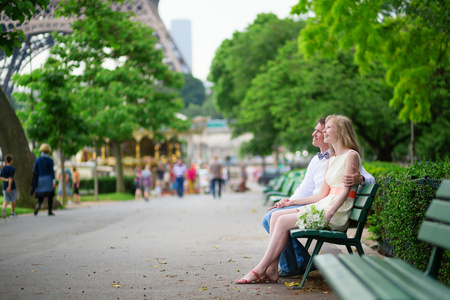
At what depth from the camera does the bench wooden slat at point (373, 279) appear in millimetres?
2630

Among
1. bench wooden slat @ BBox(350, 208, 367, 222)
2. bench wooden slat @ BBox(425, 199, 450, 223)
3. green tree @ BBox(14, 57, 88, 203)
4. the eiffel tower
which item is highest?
the eiffel tower

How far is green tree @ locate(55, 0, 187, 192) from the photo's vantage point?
101 feet

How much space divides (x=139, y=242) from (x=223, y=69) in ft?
117

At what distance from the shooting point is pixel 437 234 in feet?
12.6

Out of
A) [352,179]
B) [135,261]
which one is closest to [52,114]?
[135,261]

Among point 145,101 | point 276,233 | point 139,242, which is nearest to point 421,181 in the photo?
point 276,233

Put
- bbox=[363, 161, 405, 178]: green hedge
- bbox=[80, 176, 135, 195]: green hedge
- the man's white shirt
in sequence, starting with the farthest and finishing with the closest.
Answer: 1. bbox=[80, 176, 135, 195]: green hedge
2. bbox=[363, 161, 405, 178]: green hedge
3. the man's white shirt

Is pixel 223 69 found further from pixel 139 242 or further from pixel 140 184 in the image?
pixel 139 242

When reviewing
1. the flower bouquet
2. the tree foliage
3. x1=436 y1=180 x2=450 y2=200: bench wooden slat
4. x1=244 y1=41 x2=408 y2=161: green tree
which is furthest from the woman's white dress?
x1=244 y1=41 x2=408 y2=161: green tree

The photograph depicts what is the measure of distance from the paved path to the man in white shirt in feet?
0.74

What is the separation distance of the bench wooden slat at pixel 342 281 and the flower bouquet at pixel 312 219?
208 centimetres

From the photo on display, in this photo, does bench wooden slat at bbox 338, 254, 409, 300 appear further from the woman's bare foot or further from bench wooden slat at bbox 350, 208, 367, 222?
the woman's bare foot

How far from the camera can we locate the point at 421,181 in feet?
18.3

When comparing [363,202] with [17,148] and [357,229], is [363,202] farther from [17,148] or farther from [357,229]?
[17,148]
